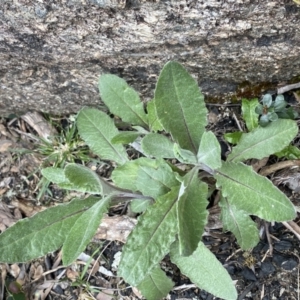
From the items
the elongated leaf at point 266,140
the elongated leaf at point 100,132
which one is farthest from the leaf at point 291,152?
the elongated leaf at point 100,132

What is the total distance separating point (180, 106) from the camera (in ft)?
5.09

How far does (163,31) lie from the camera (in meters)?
1.56

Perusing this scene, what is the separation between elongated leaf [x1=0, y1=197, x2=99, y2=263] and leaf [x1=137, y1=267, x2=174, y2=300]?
367 millimetres

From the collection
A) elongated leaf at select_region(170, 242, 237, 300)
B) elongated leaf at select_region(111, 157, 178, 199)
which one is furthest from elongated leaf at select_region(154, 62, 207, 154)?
elongated leaf at select_region(170, 242, 237, 300)

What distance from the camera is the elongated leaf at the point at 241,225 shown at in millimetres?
1671

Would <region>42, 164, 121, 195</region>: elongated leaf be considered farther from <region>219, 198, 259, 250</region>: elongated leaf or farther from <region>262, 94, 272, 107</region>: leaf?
<region>262, 94, 272, 107</region>: leaf

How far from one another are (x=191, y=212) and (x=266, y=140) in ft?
1.13

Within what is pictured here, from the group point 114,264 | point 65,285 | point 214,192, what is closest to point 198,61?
point 214,192

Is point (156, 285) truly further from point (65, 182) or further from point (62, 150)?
point (62, 150)

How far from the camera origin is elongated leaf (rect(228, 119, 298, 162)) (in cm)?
152

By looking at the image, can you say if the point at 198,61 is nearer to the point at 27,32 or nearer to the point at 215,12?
the point at 215,12

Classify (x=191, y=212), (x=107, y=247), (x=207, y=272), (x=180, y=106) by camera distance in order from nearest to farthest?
(x=191, y=212)
(x=180, y=106)
(x=207, y=272)
(x=107, y=247)

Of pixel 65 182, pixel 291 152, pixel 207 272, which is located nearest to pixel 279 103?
pixel 291 152

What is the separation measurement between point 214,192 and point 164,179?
37 centimetres
